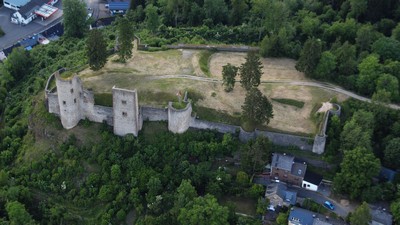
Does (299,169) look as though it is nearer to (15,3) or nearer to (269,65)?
(269,65)

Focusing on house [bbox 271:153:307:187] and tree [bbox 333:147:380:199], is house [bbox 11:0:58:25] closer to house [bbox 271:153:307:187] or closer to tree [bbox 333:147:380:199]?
house [bbox 271:153:307:187]

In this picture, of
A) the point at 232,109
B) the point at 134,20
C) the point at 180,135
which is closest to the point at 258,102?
the point at 232,109

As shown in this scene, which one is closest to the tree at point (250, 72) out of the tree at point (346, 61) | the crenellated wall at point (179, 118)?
the crenellated wall at point (179, 118)

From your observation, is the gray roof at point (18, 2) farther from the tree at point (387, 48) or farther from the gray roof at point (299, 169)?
the gray roof at point (299, 169)

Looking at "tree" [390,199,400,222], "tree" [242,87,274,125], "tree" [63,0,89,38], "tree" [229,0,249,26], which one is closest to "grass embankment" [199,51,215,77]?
"tree" [242,87,274,125]

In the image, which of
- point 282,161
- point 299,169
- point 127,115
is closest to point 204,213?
point 282,161

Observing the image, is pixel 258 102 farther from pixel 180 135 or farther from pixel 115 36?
pixel 115 36

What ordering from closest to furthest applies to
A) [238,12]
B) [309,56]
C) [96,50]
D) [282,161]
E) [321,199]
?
[321,199]
[282,161]
[96,50]
[309,56]
[238,12]
